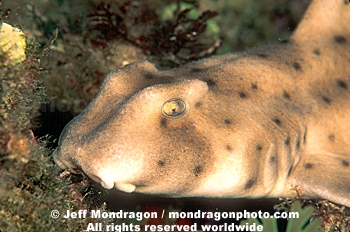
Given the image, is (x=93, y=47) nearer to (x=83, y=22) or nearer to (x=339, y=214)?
(x=83, y=22)

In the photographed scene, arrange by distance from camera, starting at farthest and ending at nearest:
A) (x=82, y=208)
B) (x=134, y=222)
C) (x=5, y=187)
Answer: (x=134, y=222), (x=82, y=208), (x=5, y=187)

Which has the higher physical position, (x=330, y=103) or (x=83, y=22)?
(x=83, y=22)

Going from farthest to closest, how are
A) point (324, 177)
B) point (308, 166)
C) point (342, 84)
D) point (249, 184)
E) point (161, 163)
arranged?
point (342, 84)
point (308, 166)
point (324, 177)
point (249, 184)
point (161, 163)

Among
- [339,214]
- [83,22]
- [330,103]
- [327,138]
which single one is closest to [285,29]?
[330,103]

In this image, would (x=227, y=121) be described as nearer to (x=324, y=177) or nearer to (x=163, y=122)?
(x=163, y=122)

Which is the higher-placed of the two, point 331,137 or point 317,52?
point 317,52

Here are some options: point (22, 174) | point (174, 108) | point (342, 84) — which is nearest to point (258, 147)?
point (174, 108)

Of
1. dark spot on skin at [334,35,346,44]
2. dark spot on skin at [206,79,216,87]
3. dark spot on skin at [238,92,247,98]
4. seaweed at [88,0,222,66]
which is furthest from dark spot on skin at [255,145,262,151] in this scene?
dark spot on skin at [334,35,346,44]
